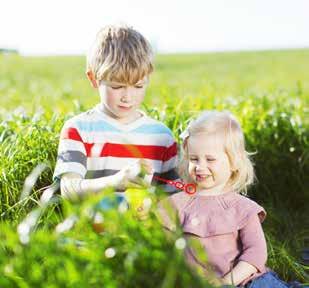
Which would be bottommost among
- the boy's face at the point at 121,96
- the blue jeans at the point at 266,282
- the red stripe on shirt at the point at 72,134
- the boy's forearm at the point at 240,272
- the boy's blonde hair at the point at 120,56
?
the blue jeans at the point at 266,282

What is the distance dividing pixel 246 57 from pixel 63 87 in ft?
39.2

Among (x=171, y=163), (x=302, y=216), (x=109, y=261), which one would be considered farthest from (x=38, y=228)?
(x=302, y=216)

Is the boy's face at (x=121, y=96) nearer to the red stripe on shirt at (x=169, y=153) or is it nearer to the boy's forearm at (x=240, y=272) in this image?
the red stripe on shirt at (x=169, y=153)

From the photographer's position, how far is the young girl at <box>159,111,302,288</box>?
10.3 ft

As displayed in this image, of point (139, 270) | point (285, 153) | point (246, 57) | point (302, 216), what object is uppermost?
point (139, 270)

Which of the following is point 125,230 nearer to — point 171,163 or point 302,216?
point 171,163

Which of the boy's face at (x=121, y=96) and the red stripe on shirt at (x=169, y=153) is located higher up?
the boy's face at (x=121, y=96)

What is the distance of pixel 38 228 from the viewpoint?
→ 10.9 ft

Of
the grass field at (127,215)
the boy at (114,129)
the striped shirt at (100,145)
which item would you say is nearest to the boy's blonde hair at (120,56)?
the boy at (114,129)

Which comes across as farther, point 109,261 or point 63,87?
point 63,87

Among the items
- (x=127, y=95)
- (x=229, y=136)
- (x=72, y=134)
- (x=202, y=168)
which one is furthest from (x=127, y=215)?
(x=72, y=134)

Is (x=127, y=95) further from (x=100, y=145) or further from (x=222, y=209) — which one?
(x=222, y=209)

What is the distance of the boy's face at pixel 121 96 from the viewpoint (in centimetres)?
344

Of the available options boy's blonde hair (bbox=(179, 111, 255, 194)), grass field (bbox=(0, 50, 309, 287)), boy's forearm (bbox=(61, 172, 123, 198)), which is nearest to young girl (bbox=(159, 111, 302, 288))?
boy's blonde hair (bbox=(179, 111, 255, 194))
